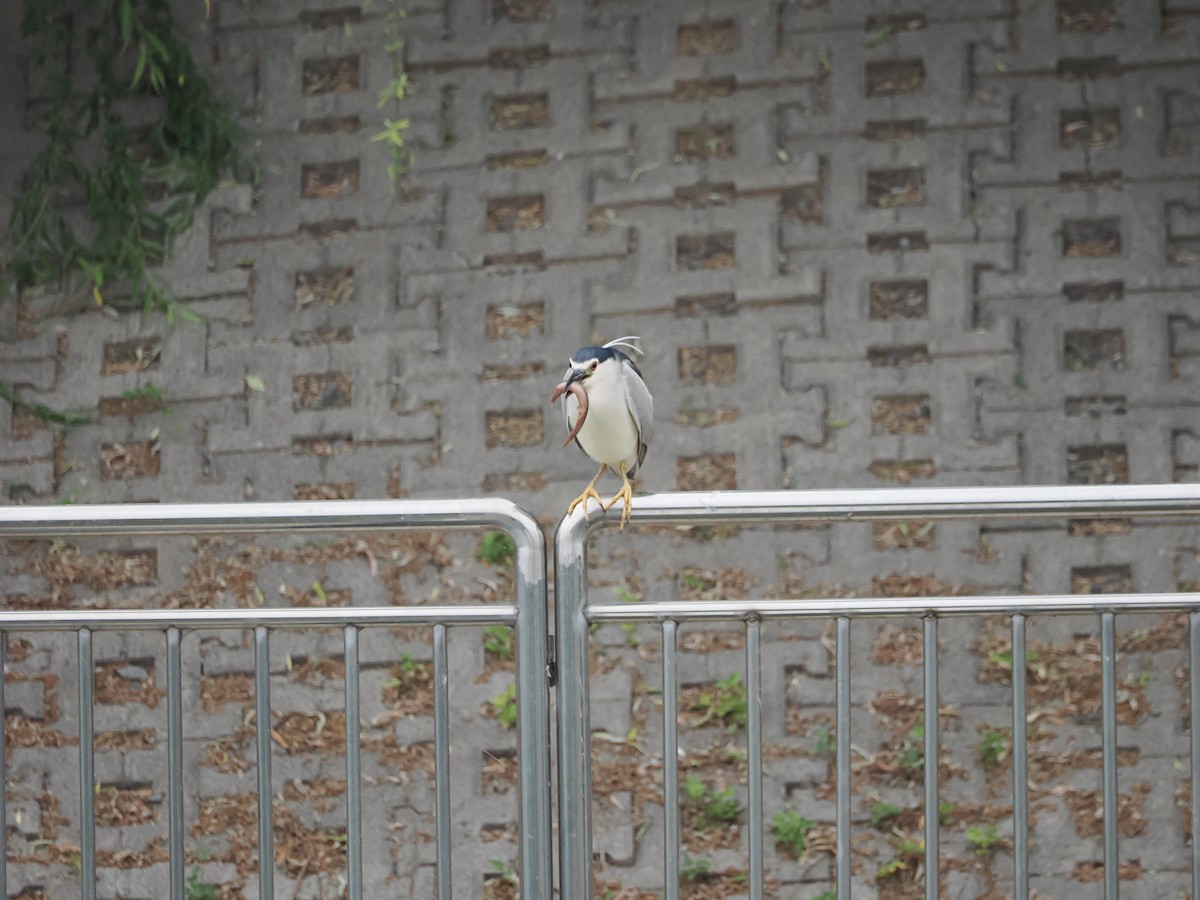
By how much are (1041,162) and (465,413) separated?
1965 mm

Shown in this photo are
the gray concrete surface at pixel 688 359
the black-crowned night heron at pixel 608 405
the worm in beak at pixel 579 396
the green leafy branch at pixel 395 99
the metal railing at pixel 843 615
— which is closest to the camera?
the metal railing at pixel 843 615

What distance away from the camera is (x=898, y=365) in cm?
328

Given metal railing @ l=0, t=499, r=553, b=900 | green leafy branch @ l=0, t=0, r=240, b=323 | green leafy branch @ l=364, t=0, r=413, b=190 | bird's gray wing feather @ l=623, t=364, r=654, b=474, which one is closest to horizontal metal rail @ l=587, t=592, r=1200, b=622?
metal railing @ l=0, t=499, r=553, b=900

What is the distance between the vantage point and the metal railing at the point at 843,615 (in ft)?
5.38

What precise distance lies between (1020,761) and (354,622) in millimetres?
1077

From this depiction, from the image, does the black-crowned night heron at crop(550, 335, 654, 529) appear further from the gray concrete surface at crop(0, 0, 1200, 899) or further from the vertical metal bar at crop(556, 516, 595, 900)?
the gray concrete surface at crop(0, 0, 1200, 899)

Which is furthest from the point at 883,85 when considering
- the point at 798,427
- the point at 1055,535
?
the point at 1055,535

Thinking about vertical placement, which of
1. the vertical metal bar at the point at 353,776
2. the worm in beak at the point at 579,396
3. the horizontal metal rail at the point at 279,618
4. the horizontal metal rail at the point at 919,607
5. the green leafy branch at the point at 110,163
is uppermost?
the green leafy branch at the point at 110,163

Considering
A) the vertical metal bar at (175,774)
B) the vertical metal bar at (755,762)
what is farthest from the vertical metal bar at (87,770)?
the vertical metal bar at (755,762)

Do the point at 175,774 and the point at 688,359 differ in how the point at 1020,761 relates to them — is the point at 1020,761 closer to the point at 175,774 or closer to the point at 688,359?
the point at 175,774

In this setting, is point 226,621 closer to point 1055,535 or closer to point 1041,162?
point 1055,535

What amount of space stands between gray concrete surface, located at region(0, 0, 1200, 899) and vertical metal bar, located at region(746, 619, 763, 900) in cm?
157

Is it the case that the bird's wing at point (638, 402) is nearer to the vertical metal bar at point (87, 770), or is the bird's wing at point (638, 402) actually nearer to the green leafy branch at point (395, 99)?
the vertical metal bar at point (87, 770)

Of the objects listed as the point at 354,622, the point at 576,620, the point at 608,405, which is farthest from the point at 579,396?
the point at 354,622
